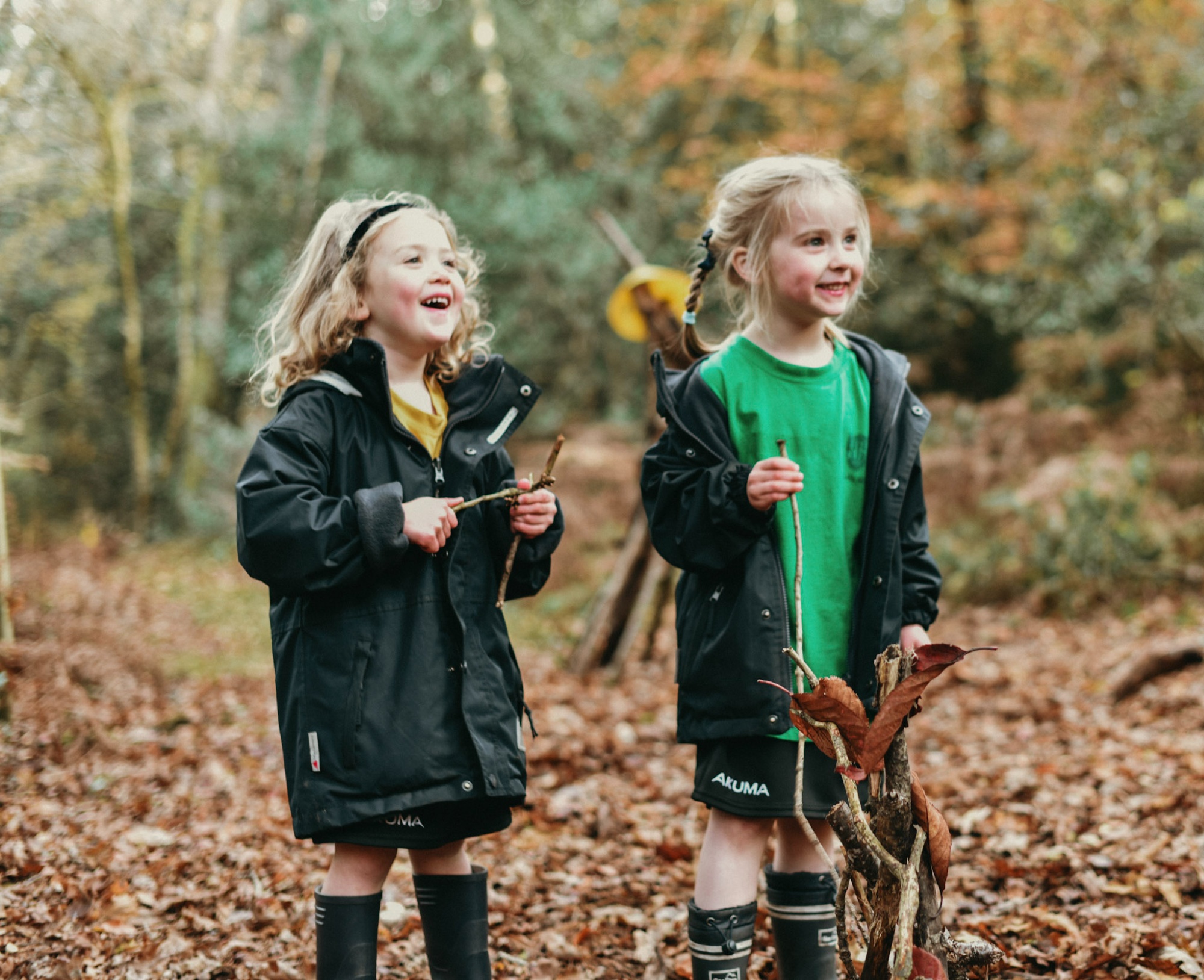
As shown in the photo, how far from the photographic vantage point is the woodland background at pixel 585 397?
3.53m

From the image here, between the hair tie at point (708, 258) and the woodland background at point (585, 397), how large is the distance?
0.44 m

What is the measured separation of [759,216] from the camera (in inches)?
106

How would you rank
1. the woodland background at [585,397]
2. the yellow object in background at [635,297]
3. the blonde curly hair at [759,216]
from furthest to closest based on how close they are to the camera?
1. the yellow object in background at [635,297]
2. the woodland background at [585,397]
3. the blonde curly hair at [759,216]

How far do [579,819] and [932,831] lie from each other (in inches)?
98.9

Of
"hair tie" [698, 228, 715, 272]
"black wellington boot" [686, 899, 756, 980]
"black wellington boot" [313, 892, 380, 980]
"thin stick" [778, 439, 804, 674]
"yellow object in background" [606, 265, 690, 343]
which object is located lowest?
"black wellington boot" [686, 899, 756, 980]

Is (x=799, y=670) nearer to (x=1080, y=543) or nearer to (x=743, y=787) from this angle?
(x=743, y=787)

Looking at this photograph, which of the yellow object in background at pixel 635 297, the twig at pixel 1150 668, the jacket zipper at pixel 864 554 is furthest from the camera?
the yellow object in background at pixel 635 297

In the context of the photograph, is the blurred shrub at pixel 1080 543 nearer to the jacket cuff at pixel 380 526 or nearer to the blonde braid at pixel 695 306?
the blonde braid at pixel 695 306

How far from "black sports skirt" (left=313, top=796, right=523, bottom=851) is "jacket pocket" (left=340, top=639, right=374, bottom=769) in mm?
141

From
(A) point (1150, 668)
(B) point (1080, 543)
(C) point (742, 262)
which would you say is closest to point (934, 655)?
(C) point (742, 262)

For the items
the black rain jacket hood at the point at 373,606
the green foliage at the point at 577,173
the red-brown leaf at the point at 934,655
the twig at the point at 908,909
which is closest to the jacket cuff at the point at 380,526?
the black rain jacket hood at the point at 373,606

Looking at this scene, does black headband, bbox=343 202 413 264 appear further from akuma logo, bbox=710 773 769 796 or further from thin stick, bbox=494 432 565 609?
akuma logo, bbox=710 773 769 796

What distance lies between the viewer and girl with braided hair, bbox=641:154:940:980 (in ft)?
7.94

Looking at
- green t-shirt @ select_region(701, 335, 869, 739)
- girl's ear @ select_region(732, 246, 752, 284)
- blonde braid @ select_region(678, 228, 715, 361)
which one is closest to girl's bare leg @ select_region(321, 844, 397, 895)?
green t-shirt @ select_region(701, 335, 869, 739)
